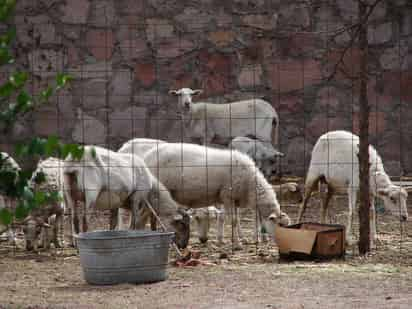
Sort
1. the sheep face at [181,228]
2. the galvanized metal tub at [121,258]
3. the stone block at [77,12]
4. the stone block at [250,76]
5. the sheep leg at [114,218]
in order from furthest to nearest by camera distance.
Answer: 1. the stone block at [250,76]
2. the stone block at [77,12]
3. the sheep leg at [114,218]
4. the sheep face at [181,228]
5. the galvanized metal tub at [121,258]

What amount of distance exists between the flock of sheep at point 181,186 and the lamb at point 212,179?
10 mm

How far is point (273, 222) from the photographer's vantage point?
928 cm

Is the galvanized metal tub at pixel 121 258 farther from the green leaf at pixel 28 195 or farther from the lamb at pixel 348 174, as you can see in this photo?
the green leaf at pixel 28 195

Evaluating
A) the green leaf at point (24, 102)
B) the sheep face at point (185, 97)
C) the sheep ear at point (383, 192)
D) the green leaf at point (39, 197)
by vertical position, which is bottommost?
the sheep ear at point (383, 192)

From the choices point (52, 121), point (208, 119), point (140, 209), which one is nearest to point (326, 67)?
point (208, 119)

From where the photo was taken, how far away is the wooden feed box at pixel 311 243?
7945 millimetres

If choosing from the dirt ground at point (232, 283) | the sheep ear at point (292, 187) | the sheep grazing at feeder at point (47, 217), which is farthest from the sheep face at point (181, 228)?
the sheep ear at point (292, 187)

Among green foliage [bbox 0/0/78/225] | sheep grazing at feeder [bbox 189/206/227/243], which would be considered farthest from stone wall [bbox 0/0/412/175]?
green foliage [bbox 0/0/78/225]

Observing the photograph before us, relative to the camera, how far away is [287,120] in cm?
1380

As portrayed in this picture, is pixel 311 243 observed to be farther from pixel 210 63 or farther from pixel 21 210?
pixel 210 63

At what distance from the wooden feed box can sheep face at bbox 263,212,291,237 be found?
1001 millimetres

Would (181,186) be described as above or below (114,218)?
above

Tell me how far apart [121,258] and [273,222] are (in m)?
2.84

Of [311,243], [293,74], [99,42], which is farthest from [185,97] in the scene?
[311,243]
